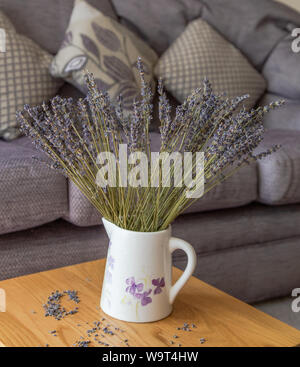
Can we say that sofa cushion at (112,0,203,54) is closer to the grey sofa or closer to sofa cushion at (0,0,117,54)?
the grey sofa

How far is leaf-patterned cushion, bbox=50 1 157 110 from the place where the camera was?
1888 mm

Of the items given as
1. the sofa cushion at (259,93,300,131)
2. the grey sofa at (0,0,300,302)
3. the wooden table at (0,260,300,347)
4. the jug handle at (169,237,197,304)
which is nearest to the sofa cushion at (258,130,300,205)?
the grey sofa at (0,0,300,302)

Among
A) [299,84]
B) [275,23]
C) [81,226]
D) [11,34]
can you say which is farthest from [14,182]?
[275,23]

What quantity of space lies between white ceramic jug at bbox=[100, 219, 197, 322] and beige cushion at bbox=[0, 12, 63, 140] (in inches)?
40.6

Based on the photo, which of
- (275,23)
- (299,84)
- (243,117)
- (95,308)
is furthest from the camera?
(275,23)

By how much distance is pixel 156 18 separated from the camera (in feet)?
7.42

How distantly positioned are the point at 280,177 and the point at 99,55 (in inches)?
31.0

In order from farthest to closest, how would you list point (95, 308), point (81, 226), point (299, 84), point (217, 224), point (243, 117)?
point (299, 84) < point (217, 224) < point (81, 226) < point (95, 308) < point (243, 117)

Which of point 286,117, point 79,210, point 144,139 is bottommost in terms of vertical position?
point 286,117

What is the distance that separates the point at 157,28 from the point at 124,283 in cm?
164

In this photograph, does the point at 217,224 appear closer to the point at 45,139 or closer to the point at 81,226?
the point at 81,226

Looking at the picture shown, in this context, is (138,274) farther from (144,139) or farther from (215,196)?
(215,196)

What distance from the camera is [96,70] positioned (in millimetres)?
1893

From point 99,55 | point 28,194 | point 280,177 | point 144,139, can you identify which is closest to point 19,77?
point 99,55
